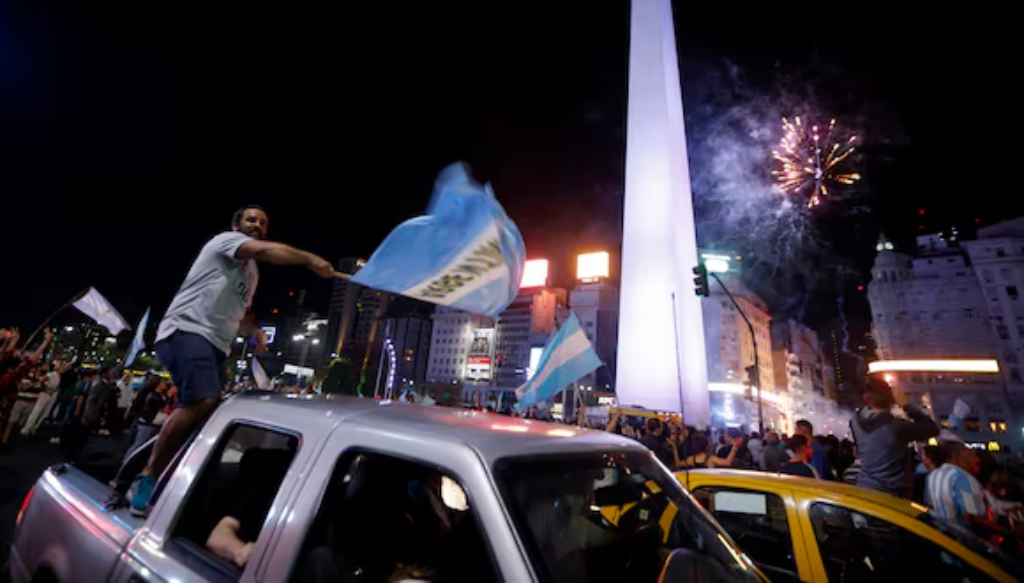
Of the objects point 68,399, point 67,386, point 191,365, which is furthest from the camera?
point 67,386

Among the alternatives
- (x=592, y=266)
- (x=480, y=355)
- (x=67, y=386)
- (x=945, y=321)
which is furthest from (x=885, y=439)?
(x=480, y=355)

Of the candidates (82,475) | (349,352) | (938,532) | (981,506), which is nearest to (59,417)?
(82,475)

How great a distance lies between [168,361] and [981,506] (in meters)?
8.22

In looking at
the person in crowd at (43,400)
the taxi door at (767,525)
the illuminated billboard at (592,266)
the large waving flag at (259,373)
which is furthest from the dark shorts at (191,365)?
the illuminated billboard at (592,266)

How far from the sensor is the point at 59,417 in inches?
631

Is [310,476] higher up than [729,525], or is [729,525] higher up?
[310,476]

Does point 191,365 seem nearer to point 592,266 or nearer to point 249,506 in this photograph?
point 249,506

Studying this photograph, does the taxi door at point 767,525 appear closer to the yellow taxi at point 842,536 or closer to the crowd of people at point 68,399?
the yellow taxi at point 842,536

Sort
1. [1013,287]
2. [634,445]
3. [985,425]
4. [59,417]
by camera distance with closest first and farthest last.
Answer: [634,445] → [59,417] → [985,425] → [1013,287]

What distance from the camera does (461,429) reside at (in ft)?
5.34

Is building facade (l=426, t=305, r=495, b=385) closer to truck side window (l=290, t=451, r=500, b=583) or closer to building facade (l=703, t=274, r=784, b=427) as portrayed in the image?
building facade (l=703, t=274, r=784, b=427)

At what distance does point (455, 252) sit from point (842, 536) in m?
4.16

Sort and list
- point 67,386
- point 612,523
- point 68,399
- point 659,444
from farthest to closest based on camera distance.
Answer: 1. point 67,386
2. point 68,399
3. point 659,444
4. point 612,523

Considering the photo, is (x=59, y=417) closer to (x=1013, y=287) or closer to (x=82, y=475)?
(x=82, y=475)
